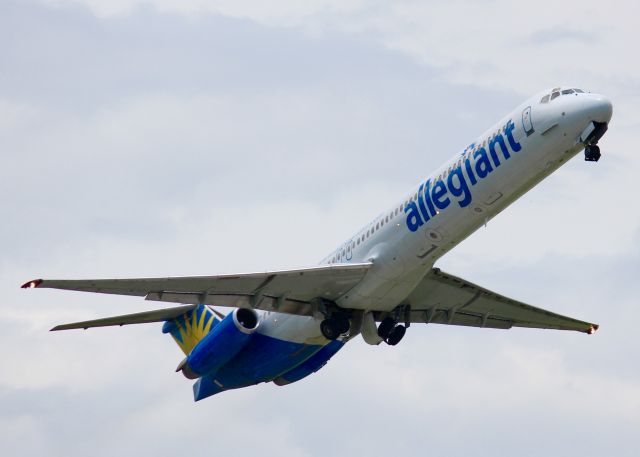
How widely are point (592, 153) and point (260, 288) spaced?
33.3 feet

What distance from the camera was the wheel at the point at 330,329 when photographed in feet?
129

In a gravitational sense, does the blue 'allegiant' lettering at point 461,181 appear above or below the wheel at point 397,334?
above

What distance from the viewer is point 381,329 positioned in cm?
4075

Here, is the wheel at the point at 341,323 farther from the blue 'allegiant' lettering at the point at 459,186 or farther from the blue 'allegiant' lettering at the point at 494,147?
the blue 'allegiant' lettering at the point at 494,147

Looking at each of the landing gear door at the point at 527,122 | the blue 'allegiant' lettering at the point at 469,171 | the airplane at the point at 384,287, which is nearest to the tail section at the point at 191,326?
the airplane at the point at 384,287

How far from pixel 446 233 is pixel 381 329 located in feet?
17.0

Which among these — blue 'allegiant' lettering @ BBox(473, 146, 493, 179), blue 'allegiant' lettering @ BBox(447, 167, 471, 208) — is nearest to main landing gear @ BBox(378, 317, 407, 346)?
blue 'allegiant' lettering @ BBox(447, 167, 471, 208)

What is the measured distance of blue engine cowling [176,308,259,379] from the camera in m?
41.1

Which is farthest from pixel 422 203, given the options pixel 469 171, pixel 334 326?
pixel 334 326

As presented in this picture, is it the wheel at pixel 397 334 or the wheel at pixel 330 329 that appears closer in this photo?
the wheel at pixel 330 329

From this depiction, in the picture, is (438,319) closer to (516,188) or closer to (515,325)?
(515,325)

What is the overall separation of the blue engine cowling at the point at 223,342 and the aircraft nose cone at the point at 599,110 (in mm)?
12344

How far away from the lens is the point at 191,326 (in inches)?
1770

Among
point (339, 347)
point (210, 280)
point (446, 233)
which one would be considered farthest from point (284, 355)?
point (446, 233)
